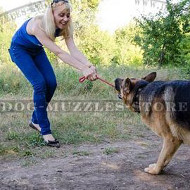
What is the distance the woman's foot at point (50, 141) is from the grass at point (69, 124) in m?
0.09

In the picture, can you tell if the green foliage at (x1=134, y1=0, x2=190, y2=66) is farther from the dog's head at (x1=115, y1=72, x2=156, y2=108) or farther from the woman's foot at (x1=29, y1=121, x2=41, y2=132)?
the dog's head at (x1=115, y1=72, x2=156, y2=108)

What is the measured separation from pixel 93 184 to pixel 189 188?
1055 millimetres

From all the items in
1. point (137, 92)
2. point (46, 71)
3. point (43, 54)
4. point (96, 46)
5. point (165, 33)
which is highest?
point (165, 33)

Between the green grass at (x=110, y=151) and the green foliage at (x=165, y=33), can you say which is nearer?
the green grass at (x=110, y=151)

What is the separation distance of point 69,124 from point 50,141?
1163 millimetres

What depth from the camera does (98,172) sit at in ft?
12.5

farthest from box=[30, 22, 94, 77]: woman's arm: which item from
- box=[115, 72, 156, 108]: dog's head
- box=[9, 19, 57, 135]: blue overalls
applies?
box=[115, 72, 156, 108]: dog's head

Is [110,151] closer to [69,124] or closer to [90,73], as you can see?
[90,73]

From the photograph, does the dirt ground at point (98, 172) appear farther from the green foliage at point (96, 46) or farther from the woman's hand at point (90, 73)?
the green foliage at point (96, 46)

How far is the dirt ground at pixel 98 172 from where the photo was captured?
3439 mm

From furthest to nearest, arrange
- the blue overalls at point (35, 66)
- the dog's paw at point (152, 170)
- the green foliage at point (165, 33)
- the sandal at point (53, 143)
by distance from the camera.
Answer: the green foliage at point (165, 33)
the sandal at point (53, 143)
the blue overalls at point (35, 66)
the dog's paw at point (152, 170)

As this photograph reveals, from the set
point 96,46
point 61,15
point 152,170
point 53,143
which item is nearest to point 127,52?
point 96,46

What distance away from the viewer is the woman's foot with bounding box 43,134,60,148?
16.0 feet

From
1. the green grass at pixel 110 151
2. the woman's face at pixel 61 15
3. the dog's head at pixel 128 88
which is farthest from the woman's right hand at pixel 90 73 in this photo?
the green grass at pixel 110 151
